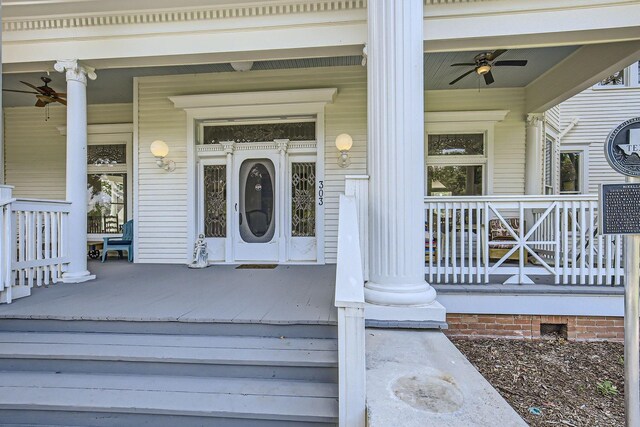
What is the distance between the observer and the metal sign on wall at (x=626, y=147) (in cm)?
204

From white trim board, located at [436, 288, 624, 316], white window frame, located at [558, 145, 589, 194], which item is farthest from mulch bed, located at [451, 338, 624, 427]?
white window frame, located at [558, 145, 589, 194]

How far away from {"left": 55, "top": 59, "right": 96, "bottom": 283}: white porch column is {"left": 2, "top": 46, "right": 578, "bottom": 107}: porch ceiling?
4.49 ft

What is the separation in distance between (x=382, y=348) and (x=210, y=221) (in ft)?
14.1

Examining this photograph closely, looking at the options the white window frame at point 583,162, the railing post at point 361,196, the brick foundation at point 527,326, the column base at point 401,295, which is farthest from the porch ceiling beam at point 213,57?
the white window frame at point 583,162

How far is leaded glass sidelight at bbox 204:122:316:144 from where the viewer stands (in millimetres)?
5734

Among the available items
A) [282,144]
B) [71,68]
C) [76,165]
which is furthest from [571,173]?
[71,68]

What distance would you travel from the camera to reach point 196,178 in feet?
19.2

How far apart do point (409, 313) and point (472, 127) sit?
466cm

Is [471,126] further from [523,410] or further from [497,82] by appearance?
[523,410]

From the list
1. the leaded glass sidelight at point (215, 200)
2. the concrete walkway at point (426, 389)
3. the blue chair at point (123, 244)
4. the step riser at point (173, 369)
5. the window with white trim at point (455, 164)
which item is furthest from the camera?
the window with white trim at point (455, 164)

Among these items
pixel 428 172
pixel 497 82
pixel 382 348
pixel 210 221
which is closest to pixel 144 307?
pixel 382 348

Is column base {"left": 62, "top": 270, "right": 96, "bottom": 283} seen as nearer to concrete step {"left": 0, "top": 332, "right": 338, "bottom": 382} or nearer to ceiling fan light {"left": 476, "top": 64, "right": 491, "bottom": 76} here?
concrete step {"left": 0, "top": 332, "right": 338, "bottom": 382}

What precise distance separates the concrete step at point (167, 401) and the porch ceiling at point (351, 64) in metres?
4.78

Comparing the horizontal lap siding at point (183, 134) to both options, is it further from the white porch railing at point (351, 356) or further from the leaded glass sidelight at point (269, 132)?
the white porch railing at point (351, 356)
